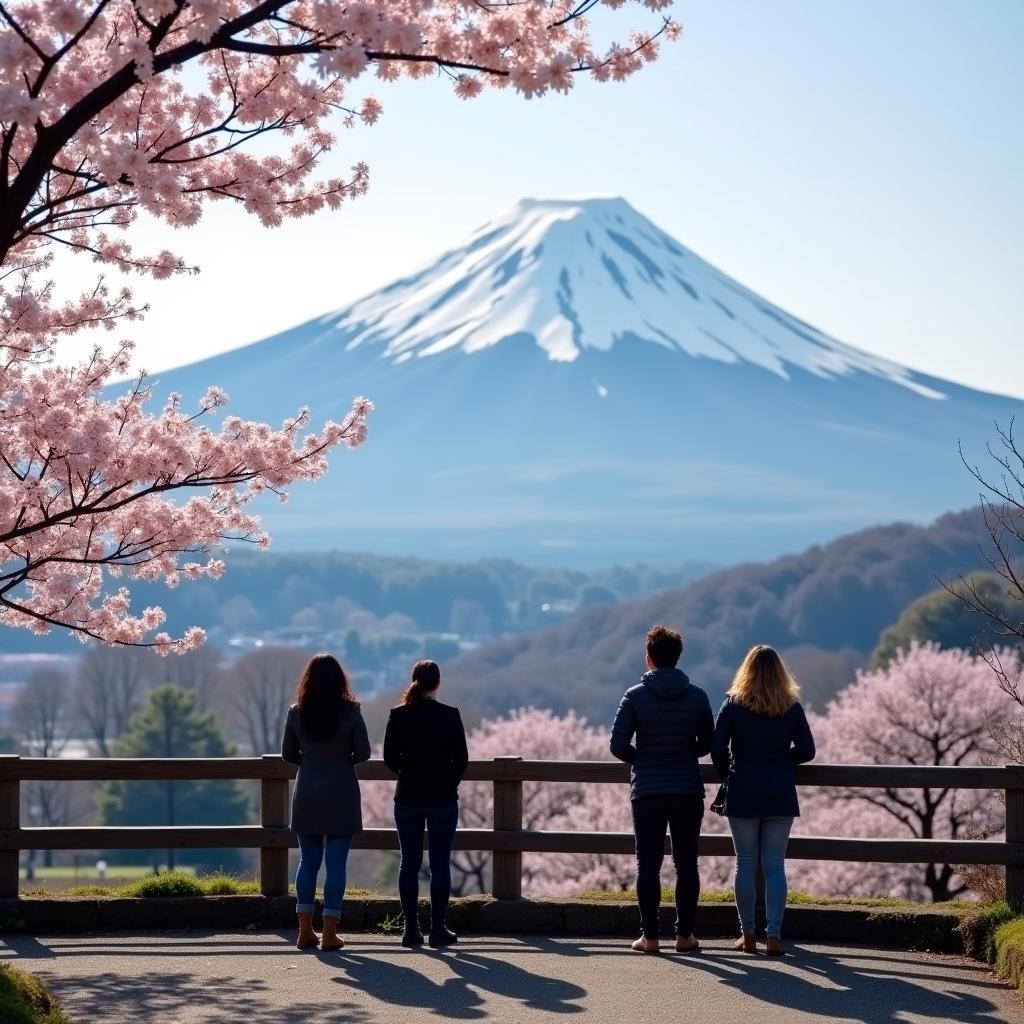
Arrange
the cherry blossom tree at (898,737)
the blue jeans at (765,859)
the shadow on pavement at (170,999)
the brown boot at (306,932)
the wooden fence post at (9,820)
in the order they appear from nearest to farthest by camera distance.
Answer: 1. the shadow on pavement at (170,999)
2. the blue jeans at (765,859)
3. the brown boot at (306,932)
4. the wooden fence post at (9,820)
5. the cherry blossom tree at (898,737)

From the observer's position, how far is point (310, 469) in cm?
1108

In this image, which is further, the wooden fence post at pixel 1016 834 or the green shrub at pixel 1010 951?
the wooden fence post at pixel 1016 834

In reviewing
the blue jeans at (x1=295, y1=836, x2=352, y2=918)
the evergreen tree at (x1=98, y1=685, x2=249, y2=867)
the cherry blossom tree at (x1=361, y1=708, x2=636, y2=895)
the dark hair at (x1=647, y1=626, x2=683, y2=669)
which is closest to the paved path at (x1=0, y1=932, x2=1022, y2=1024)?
the blue jeans at (x1=295, y1=836, x2=352, y2=918)

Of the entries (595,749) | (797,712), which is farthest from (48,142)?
(595,749)

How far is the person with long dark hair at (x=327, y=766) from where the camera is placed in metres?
9.10

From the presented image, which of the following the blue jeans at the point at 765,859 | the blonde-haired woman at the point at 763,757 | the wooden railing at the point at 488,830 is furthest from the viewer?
the wooden railing at the point at 488,830

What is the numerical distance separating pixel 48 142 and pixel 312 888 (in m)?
4.27

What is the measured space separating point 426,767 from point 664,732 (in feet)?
4.17

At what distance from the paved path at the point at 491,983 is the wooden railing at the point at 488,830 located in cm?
52

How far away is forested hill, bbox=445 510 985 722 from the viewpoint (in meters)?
118

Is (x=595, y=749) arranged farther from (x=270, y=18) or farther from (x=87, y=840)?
(x=270, y=18)

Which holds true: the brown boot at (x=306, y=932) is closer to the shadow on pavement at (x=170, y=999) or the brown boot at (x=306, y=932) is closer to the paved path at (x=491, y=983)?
the paved path at (x=491, y=983)

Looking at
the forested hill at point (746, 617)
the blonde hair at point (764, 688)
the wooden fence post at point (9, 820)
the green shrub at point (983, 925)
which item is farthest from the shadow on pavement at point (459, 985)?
the forested hill at point (746, 617)

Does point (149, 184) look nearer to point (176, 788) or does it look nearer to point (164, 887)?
point (164, 887)
